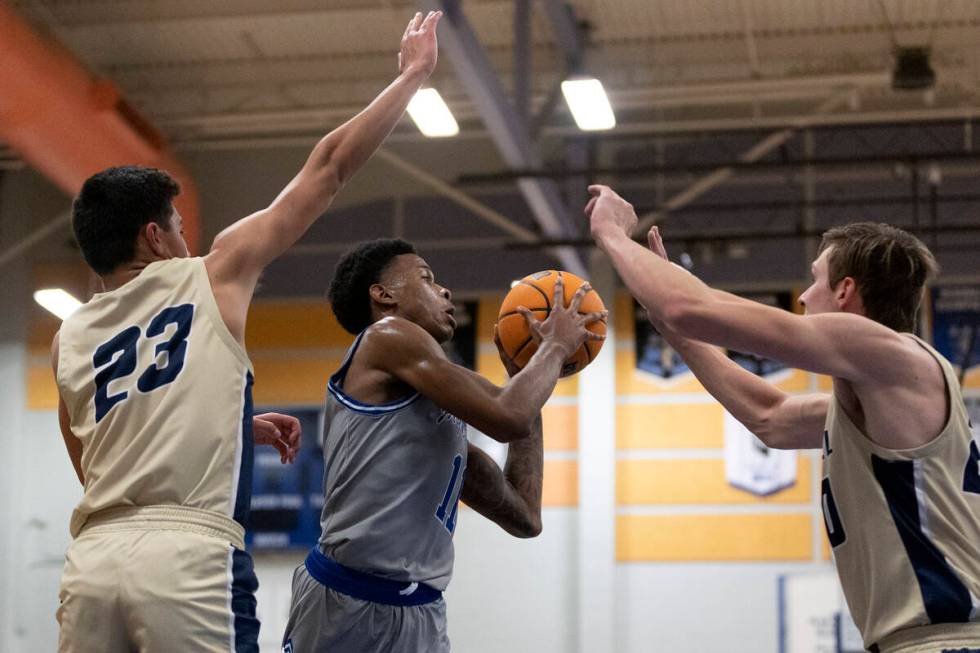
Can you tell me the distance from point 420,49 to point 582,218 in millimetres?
11461

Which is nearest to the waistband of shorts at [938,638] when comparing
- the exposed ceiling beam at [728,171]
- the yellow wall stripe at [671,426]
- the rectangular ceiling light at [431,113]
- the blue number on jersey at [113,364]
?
the blue number on jersey at [113,364]

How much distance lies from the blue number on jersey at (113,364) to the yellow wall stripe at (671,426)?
501 inches

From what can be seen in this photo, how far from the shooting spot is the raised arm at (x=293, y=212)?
4.15 meters

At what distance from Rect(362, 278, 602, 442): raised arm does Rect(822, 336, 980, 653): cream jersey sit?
1.04m

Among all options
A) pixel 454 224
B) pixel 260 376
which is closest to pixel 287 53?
pixel 454 224

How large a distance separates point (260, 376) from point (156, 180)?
1339 cm

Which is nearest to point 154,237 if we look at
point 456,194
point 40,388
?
point 456,194

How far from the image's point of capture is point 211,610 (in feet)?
12.5

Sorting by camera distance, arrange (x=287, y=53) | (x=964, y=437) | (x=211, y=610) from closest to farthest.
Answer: (x=211, y=610) < (x=964, y=437) < (x=287, y=53)

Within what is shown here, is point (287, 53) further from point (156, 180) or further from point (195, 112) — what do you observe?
point (156, 180)

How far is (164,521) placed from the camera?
153 inches

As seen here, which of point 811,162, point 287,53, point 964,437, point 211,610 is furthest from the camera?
point 287,53

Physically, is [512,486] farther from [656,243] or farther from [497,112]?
[497,112]

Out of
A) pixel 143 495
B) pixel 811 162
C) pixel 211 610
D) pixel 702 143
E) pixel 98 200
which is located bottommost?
pixel 211 610
